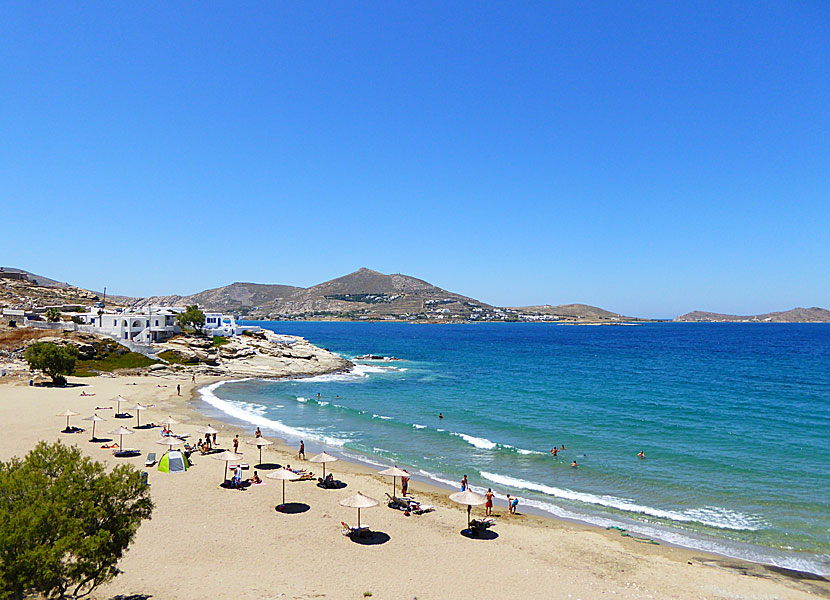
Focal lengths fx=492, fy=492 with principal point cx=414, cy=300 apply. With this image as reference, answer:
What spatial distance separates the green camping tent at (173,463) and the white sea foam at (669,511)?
1745 cm

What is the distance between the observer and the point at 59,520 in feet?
33.0

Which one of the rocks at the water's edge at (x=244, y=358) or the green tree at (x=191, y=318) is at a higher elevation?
the green tree at (x=191, y=318)

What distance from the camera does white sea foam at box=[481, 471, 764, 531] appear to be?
72.0 ft

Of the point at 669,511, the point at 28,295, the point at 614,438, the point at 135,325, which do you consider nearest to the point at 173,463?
the point at 669,511

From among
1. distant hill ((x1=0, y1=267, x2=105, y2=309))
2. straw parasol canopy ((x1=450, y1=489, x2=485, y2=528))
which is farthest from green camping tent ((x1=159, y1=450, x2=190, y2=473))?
distant hill ((x1=0, y1=267, x2=105, y2=309))

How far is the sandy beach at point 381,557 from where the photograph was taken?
1509cm

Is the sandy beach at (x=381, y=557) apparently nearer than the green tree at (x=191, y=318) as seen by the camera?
Yes

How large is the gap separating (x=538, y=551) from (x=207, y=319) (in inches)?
3792

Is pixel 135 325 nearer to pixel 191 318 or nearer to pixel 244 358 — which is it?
pixel 191 318

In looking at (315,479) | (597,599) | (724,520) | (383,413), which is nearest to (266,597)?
(597,599)

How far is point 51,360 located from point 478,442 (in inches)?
1789

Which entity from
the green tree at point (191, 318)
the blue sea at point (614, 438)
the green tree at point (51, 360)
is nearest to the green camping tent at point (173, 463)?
the blue sea at point (614, 438)

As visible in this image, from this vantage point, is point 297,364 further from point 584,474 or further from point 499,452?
point 584,474

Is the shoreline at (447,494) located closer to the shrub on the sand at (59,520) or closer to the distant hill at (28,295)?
the shrub on the sand at (59,520)
